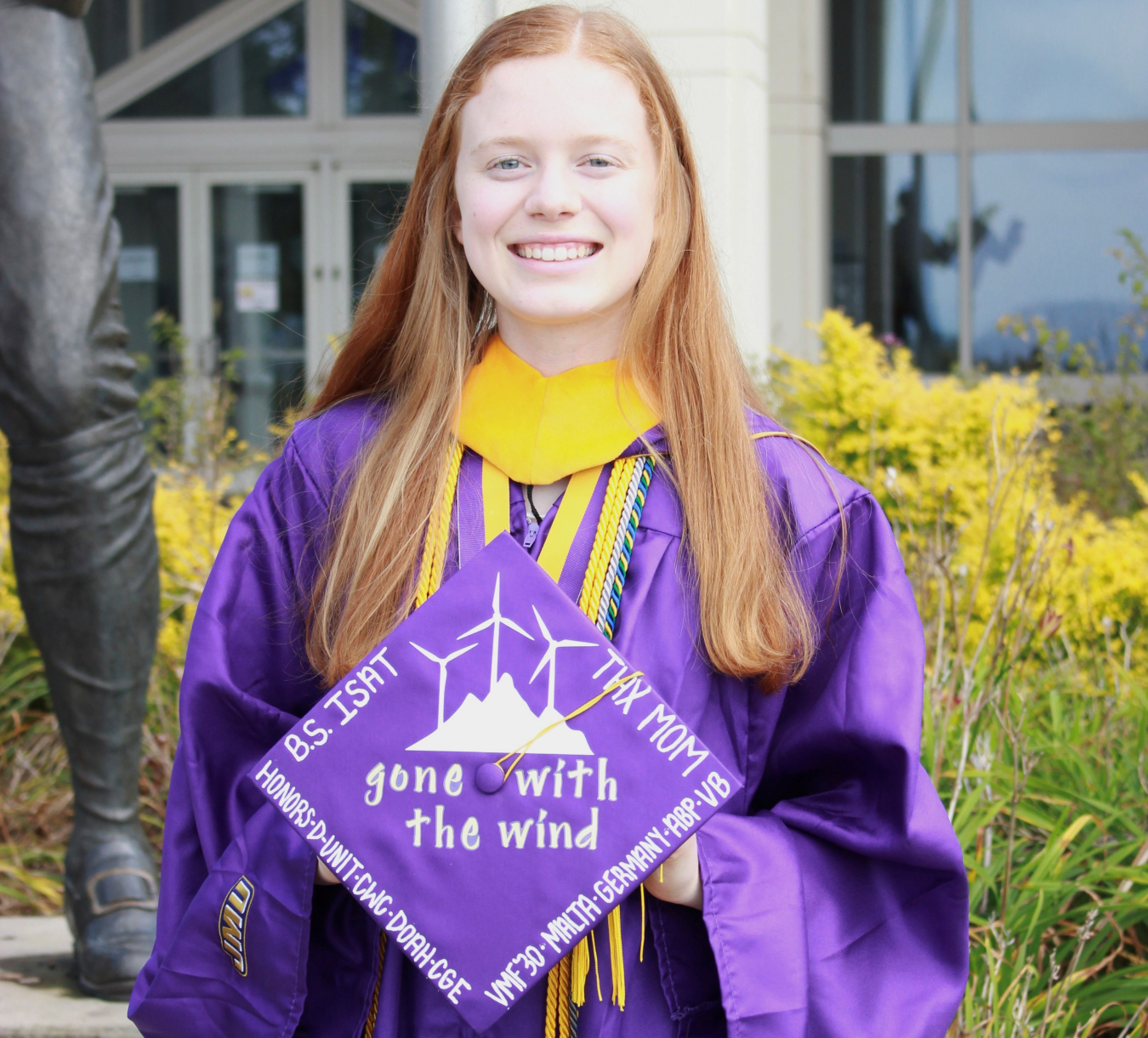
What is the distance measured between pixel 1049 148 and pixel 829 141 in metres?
2.03

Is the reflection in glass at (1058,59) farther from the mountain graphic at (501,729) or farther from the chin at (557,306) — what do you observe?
the mountain graphic at (501,729)

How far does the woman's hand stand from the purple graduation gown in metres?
0.02

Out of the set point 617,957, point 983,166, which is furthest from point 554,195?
point 983,166

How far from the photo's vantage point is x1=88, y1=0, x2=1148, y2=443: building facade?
11.5 metres

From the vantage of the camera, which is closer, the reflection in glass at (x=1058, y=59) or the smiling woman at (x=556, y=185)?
the smiling woman at (x=556, y=185)

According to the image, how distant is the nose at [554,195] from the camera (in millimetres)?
1533

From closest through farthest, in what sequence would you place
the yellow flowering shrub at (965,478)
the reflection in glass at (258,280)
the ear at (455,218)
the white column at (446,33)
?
the ear at (455,218) → the white column at (446,33) → the yellow flowering shrub at (965,478) → the reflection in glass at (258,280)

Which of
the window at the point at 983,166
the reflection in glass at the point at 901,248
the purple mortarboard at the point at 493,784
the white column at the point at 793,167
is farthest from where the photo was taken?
the reflection in glass at the point at 901,248

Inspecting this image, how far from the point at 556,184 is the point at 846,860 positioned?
2.84 feet

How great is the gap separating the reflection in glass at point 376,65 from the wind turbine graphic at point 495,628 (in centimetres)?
1078

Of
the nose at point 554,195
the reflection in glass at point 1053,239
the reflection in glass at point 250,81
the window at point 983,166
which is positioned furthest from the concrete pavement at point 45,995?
the reflection in glass at point 1053,239

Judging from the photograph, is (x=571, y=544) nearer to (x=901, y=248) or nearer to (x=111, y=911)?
(x=111, y=911)

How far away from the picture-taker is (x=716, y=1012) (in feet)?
4.88

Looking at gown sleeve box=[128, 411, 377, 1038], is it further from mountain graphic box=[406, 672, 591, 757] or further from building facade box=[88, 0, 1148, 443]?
building facade box=[88, 0, 1148, 443]
